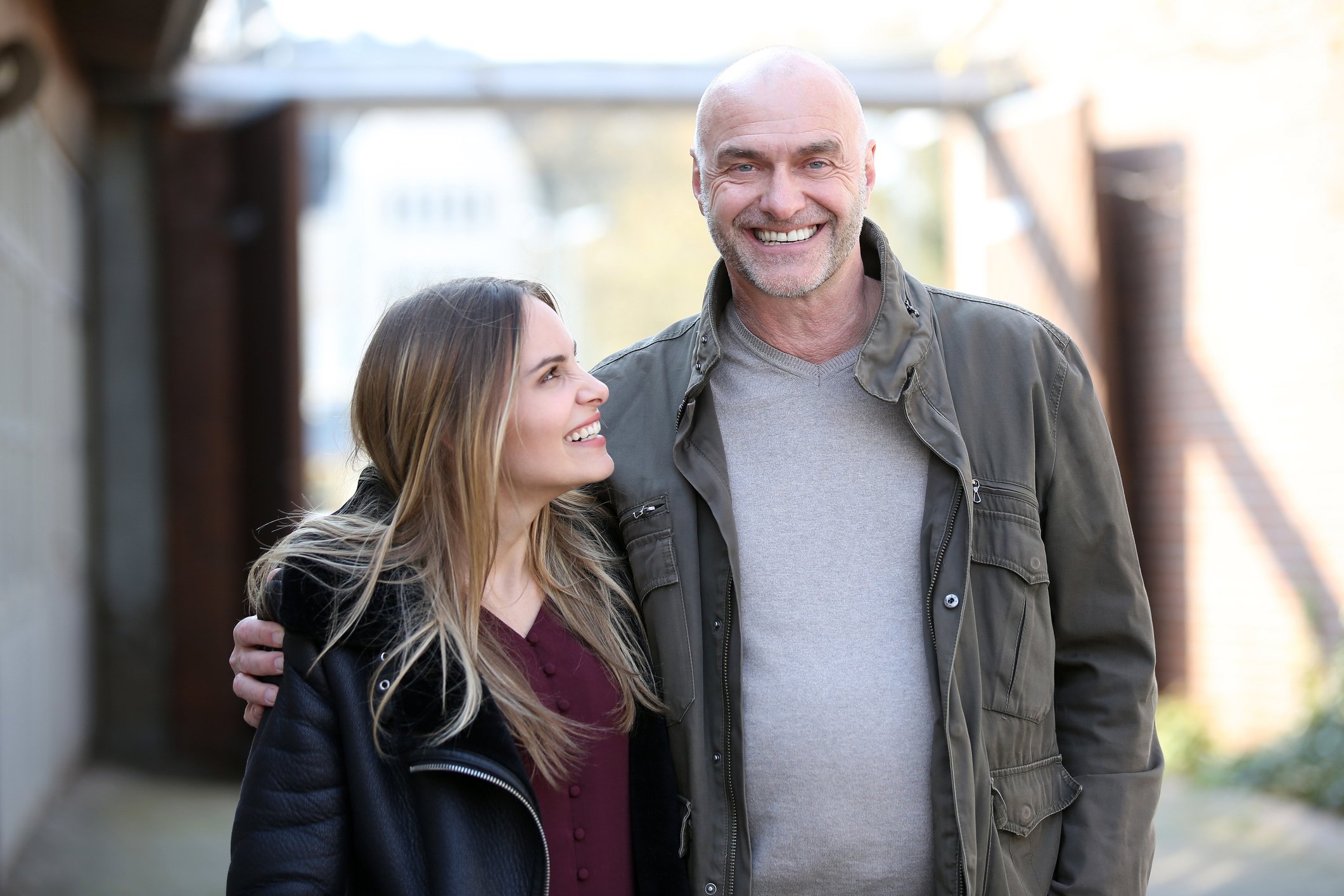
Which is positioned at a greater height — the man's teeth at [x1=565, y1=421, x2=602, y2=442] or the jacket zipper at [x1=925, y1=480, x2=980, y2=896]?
the man's teeth at [x1=565, y1=421, x2=602, y2=442]

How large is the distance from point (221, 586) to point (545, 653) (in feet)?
20.6

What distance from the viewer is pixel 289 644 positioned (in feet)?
6.77

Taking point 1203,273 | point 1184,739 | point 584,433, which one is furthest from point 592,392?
point 1203,273

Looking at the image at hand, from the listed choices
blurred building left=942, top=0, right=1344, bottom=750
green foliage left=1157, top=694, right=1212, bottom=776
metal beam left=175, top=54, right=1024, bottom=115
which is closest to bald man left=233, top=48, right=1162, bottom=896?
blurred building left=942, top=0, right=1344, bottom=750

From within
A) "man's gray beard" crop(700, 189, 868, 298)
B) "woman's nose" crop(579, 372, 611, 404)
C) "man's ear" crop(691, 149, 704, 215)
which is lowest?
"woman's nose" crop(579, 372, 611, 404)

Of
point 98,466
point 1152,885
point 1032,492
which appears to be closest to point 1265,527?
point 1152,885

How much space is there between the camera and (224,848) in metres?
6.15

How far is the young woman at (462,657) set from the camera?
6.59 feet

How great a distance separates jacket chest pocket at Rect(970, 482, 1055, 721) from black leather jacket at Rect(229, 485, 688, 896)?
2.78 ft

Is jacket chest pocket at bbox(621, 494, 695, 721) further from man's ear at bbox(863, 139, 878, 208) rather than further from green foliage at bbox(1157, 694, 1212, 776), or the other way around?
green foliage at bbox(1157, 694, 1212, 776)

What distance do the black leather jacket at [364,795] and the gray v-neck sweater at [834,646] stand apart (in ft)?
1.61

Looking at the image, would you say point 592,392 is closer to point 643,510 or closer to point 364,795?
point 643,510

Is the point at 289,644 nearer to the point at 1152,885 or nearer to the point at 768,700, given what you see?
the point at 768,700

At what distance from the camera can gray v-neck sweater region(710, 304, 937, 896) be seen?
2.33m
